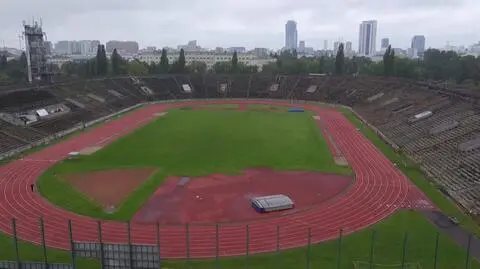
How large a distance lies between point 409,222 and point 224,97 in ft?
226

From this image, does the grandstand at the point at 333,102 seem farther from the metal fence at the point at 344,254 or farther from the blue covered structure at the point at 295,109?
the blue covered structure at the point at 295,109

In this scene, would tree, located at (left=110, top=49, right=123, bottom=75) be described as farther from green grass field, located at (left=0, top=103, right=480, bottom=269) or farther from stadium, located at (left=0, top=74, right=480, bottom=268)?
green grass field, located at (left=0, top=103, right=480, bottom=269)

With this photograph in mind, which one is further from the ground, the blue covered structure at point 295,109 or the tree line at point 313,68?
the tree line at point 313,68

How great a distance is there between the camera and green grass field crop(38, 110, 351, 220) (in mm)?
32312

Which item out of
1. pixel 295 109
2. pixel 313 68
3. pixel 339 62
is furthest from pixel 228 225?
pixel 313 68

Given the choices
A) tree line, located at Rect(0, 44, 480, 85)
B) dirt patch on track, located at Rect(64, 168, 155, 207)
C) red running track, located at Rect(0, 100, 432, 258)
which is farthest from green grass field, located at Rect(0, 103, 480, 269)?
tree line, located at Rect(0, 44, 480, 85)

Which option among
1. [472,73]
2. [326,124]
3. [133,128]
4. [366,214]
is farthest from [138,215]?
[472,73]

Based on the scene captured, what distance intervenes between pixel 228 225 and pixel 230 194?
545 cm

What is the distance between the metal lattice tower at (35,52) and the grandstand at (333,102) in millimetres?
5452

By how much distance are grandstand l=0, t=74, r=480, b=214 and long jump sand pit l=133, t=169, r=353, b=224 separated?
9.98 metres

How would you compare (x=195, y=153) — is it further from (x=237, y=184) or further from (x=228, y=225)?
(x=228, y=225)

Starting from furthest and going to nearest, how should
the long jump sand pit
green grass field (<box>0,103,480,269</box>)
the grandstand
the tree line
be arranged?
the tree line
the grandstand
the long jump sand pit
green grass field (<box>0,103,480,269</box>)

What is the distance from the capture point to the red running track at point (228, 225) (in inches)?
960

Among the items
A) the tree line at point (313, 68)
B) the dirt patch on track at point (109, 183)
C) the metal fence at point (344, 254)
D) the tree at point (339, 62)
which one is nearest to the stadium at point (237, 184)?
the metal fence at point (344, 254)
